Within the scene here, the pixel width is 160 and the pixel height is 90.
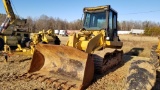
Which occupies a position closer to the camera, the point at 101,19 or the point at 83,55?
the point at 83,55

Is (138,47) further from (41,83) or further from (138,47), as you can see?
(41,83)

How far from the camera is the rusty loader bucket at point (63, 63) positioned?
6.49 meters

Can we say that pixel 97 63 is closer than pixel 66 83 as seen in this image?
No

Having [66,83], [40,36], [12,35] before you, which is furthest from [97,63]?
[12,35]

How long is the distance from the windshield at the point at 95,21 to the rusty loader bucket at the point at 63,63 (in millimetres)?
2588

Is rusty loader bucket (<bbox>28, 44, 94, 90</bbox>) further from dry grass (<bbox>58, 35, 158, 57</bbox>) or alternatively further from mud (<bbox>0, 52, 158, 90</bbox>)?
dry grass (<bbox>58, 35, 158, 57</bbox>)

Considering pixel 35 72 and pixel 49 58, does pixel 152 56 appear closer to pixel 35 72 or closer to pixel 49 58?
pixel 49 58

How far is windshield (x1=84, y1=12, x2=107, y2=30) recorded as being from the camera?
30.8 ft

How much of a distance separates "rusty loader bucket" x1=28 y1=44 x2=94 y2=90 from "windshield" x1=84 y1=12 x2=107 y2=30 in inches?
102

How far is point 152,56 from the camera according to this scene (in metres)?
8.41

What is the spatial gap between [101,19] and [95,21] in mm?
284

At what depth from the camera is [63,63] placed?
24.5 ft

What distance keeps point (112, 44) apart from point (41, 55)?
3230 millimetres

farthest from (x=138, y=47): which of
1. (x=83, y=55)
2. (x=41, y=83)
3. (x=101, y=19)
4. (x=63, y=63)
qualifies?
(x=41, y=83)
